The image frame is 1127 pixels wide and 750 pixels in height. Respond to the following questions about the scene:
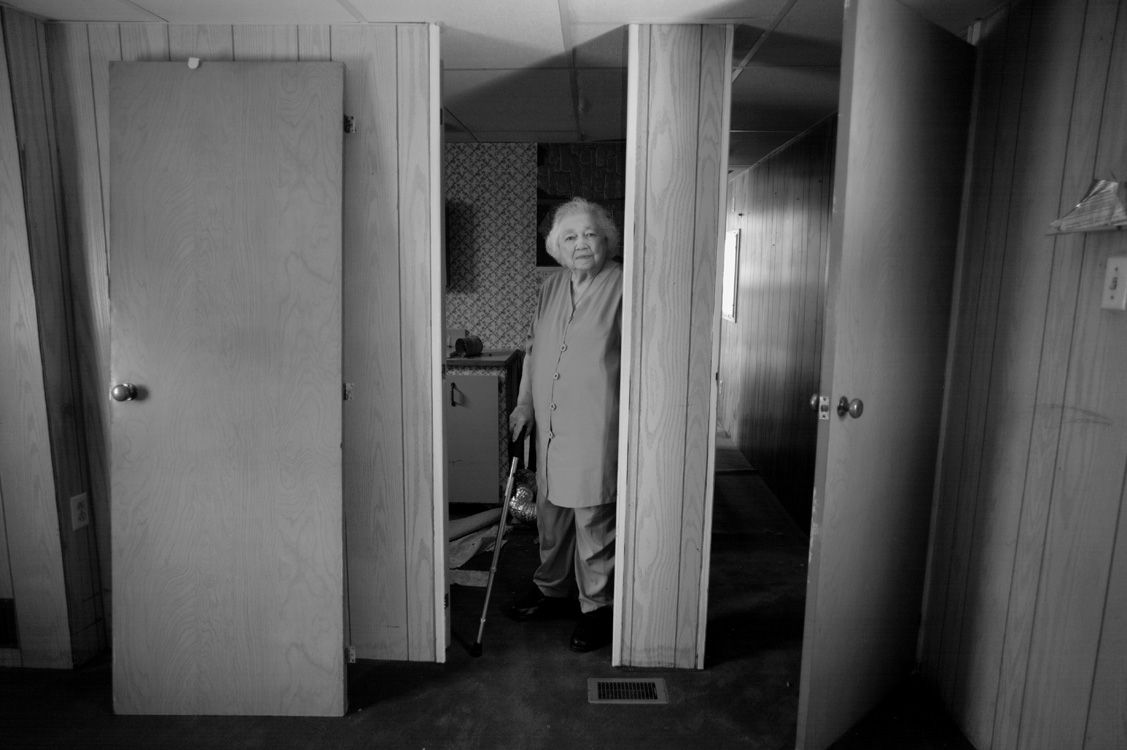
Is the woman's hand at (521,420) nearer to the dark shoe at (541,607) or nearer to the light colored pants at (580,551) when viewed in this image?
the light colored pants at (580,551)

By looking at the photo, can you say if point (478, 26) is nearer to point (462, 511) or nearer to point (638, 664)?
point (638, 664)

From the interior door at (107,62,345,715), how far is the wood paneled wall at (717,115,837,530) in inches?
103

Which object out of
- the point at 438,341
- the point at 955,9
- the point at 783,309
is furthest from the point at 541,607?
the point at 783,309

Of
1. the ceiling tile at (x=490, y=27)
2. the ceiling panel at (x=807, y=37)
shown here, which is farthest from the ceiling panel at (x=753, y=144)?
the ceiling tile at (x=490, y=27)

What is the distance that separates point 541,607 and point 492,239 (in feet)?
9.15

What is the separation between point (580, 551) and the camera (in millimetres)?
2660

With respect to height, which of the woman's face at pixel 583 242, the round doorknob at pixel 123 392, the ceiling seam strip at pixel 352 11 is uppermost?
the ceiling seam strip at pixel 352 11

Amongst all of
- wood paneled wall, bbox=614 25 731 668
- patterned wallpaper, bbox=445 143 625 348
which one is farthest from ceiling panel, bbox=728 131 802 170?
wood paneled wall, bbox=614 25 731 668

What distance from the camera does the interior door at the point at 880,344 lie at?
69.7 inches

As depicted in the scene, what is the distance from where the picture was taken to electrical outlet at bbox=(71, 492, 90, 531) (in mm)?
2377

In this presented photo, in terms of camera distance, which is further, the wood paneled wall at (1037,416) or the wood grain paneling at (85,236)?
the wood grain paneling at (85,236)

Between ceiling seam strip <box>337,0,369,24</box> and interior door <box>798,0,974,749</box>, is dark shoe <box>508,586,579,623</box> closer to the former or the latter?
interior door <box>798,0,974,749</box>

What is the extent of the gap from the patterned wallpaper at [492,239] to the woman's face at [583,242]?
225cm

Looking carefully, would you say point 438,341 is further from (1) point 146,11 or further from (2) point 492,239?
(2) point 492,239
